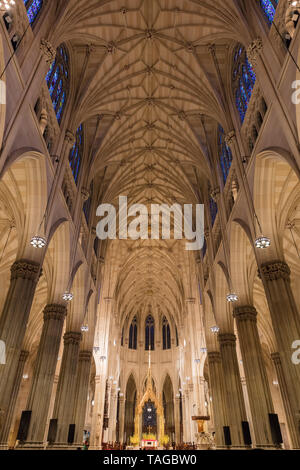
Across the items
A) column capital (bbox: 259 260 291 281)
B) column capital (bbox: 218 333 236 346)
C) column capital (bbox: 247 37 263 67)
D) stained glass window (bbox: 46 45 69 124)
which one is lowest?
column capital (bbox: 259 260 291 281)

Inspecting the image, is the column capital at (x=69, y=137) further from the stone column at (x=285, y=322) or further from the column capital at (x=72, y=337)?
the column capital at (x=72, y=337)

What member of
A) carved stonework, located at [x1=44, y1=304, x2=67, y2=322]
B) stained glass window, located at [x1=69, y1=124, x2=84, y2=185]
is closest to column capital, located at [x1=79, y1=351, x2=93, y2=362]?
carved stonework, located at [x1=44, y1=304, x2=67, y2=322]

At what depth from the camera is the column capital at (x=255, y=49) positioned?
11414 millimetres

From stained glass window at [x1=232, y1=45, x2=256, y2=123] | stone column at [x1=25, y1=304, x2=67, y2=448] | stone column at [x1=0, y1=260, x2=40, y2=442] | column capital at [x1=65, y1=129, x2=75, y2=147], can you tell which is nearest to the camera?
stone column at [x1=0, y1=260, x2=40, y2=442]

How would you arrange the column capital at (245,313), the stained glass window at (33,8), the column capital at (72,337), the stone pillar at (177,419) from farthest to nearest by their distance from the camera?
the stone pillar at (177,419)
the column capital at (72,337)
the column capital at (245,313)
the stained glass window at (33,8)

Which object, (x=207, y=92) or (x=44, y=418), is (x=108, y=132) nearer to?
(x=207, y=92)

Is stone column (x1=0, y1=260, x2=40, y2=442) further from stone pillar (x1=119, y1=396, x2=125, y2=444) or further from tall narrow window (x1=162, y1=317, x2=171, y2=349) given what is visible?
tall narrow window (x1=162, y1=317, x2=171, y2=349)

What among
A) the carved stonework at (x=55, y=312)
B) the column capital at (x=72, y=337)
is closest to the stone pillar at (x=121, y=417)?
the column capital at (x=72, y=337)

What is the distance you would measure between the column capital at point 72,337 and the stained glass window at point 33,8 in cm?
1571

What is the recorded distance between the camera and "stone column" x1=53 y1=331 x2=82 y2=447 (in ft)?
50.5

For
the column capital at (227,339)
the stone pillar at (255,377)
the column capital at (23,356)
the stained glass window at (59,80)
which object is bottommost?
the stone pillar at (255,377)

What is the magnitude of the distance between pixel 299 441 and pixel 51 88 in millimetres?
17131

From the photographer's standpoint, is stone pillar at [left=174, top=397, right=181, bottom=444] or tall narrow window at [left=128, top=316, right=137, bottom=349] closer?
stone pillar at [left=174, top=397, right=181, bottom=444]

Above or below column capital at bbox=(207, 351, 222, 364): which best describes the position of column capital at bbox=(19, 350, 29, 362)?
above
